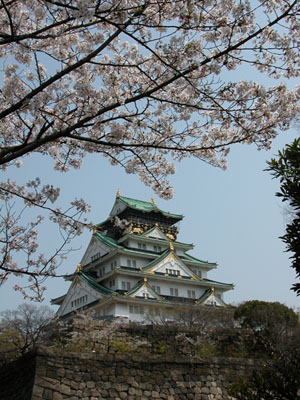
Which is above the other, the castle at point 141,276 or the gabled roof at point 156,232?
the gabled roof at point 156,232

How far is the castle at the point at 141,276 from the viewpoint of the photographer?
80.8 feet

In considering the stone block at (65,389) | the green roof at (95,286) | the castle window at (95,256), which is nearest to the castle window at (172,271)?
the green roof at (95,286)

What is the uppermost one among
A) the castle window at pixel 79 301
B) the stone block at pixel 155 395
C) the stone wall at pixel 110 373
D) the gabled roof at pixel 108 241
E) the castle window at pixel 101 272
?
the gabled roof at pixel 108 241

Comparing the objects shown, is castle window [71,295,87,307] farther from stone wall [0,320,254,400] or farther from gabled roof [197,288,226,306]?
stone wall [0,320,254,400]

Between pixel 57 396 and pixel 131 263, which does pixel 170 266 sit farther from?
pixel 57 396

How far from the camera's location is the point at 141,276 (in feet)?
87.1

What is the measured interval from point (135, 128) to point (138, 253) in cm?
2256

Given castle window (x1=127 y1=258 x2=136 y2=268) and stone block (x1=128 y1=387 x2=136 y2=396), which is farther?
castle window (x1=127 y1=258 x2=136 y2=268)

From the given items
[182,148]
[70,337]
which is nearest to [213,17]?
[182,148]

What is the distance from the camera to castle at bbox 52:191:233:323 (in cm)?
2462

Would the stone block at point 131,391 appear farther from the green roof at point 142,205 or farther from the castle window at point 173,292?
the green roof at point 142,205

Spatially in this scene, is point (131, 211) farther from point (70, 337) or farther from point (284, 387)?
point (284, 387)

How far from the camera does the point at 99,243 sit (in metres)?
29.5

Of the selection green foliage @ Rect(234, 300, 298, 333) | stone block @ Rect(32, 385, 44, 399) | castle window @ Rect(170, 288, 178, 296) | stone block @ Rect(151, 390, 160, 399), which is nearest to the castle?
castle window @ Rect(170, 288, 178, 296)
